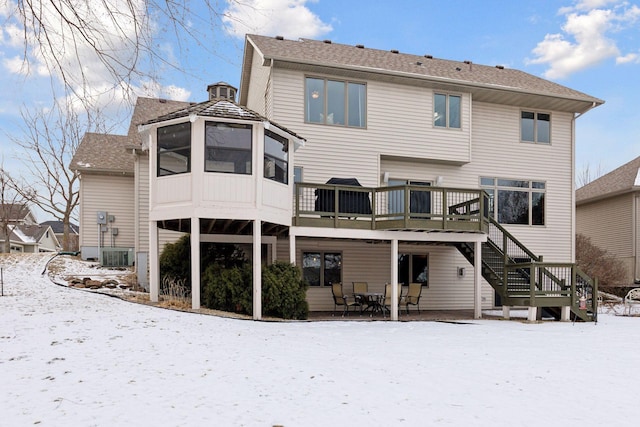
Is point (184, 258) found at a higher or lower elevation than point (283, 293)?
higher

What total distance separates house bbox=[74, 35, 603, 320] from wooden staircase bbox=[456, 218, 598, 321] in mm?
46

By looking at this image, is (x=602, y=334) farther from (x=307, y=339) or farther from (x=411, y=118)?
(x=411, y=118)

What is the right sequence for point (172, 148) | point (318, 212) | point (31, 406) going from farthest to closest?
point (318, 212) < point (172, 148) < point (31, 406)

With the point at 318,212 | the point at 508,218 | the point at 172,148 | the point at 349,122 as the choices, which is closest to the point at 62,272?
the point at 172,148

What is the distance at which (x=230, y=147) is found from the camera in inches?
432

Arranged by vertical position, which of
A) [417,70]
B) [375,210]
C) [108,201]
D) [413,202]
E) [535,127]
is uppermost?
[417,70]

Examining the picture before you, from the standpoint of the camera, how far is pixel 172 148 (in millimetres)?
11172

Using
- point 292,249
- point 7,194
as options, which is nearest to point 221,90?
point 292,249

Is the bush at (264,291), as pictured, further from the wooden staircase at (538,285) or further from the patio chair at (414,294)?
the wooden staircase at (538,285)

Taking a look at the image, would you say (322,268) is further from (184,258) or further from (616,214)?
(616,214)

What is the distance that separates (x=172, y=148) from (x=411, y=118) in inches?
300

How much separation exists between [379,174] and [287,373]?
31.9ft

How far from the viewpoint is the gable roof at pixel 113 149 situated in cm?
1752

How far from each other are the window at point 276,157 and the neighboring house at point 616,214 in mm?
16483
